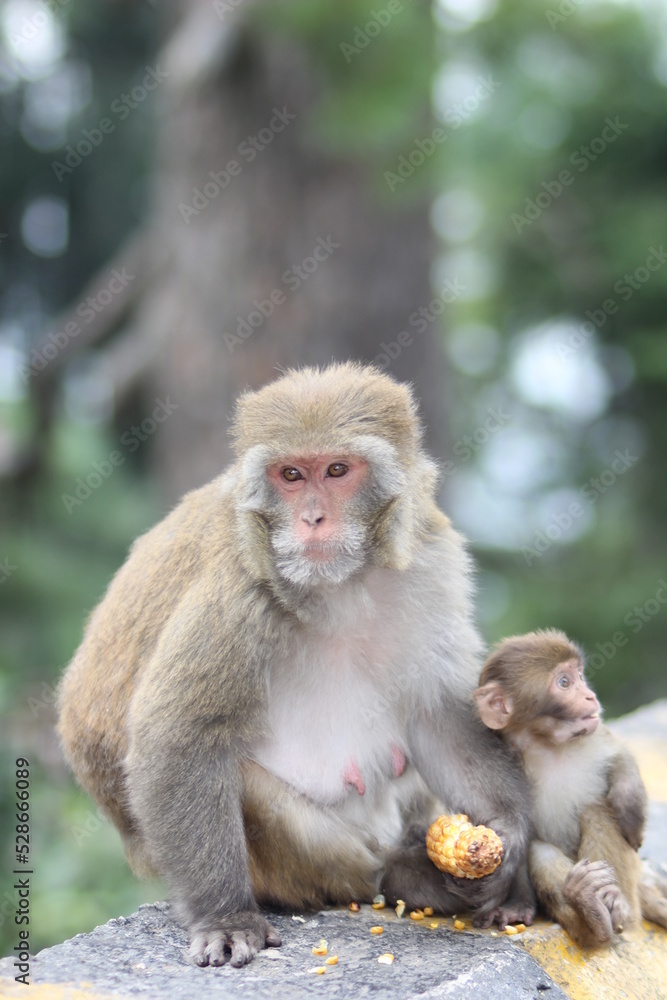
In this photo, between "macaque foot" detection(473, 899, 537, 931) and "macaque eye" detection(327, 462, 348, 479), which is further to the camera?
"macaque foot" detection(473, 899, 537, 931)

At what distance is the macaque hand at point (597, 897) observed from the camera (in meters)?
3.07

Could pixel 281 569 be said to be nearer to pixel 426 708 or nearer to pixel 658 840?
pixel 426 708

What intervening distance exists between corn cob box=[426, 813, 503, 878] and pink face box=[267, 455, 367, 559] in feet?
3.09

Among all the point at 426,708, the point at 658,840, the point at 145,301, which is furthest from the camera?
the point at 145,301

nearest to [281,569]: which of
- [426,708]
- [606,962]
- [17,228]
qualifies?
[426,708]

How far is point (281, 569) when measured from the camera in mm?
3131

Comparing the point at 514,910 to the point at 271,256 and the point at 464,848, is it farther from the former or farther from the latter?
the point at 271,256

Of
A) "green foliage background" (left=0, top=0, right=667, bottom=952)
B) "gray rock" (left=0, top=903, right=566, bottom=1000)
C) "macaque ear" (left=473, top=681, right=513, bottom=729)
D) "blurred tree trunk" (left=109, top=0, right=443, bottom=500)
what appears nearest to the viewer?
"gray rock" (left=0, top=903, right=566, bottom=1000)

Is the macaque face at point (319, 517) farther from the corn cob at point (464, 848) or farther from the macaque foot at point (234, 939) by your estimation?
the macaque foot at point (234, 939)

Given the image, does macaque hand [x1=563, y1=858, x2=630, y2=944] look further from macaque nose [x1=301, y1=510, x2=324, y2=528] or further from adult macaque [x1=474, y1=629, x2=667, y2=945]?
macaque nose [x1=301, y1=510, x2=324, y2=528]

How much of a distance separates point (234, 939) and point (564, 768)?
114 cm

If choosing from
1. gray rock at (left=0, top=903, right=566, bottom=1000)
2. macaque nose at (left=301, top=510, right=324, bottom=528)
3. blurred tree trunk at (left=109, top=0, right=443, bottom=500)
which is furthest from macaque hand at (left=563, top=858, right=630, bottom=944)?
blurred tree trunk at (left=109, top=0, right=443, bottom=500)

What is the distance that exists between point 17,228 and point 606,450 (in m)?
8.72

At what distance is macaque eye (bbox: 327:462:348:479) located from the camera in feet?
10.3
